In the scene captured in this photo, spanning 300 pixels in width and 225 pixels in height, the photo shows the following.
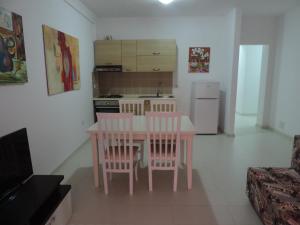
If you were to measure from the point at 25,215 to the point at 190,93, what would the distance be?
441 centimetres

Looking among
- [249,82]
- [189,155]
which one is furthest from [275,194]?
[249,82]

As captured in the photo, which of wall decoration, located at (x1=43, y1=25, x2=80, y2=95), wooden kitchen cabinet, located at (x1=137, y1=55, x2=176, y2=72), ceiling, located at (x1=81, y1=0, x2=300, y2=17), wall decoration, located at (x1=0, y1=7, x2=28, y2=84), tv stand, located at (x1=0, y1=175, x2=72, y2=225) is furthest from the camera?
wooden kitchen cabinet, located at (x1=137, y1=55, x2=176, y2=72)

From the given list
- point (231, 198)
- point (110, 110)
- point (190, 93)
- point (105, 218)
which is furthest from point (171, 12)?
point (105, 218)

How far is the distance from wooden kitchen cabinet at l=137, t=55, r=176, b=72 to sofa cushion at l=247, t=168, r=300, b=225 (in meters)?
3.12

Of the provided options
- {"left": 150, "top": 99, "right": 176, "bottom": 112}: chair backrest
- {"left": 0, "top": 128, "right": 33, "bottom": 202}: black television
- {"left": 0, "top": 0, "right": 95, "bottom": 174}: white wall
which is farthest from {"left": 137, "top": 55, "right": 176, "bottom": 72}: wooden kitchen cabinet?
{"left": 0, "top": 128, "right": 33, "bottom": 202}: black television

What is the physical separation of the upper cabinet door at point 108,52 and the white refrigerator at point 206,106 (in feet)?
6.30

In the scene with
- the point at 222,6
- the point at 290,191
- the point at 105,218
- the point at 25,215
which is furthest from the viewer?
the point at 222,6

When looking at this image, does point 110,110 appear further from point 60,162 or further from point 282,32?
point 282,32

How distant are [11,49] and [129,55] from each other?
2.89 metres

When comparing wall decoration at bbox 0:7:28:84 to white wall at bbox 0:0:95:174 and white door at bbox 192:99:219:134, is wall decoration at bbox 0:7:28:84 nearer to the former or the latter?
white wall at bbox 0:0:95:174

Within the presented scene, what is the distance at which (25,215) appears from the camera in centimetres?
155

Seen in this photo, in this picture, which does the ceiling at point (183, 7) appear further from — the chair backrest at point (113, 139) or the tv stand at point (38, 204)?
the tv stand at point (38, 204)

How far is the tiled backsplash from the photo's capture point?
5.18m

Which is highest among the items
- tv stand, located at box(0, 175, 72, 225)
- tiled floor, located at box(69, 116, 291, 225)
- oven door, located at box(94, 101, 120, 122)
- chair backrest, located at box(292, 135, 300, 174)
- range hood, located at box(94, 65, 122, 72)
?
range hood, located at box(94, 65, 122, 72)
